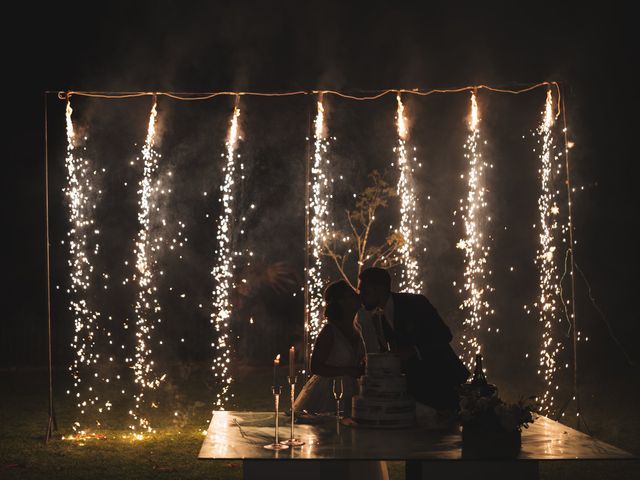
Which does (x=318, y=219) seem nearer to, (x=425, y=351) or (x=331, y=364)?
(x=331, y=364)

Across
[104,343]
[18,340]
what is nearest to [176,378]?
[104,343]

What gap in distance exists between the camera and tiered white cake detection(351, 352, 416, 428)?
4.04 m

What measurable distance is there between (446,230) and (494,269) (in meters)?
3.31

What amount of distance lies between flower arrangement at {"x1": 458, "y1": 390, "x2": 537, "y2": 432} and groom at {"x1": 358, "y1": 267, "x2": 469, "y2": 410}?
0.63m

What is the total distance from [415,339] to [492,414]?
939 millimetres

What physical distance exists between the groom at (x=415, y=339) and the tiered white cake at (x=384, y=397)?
34 centimetres

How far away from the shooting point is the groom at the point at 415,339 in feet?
14.8

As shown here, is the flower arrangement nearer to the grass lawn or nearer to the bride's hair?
the bride's hair

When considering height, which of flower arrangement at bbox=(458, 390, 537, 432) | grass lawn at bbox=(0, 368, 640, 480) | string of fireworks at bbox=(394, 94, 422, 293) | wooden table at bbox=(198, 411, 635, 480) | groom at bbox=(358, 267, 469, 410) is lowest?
grass lawn at bbox=(0, 368, 640, 480)

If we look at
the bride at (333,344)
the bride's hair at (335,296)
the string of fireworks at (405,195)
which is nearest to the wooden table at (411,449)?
the bride at (333,344)

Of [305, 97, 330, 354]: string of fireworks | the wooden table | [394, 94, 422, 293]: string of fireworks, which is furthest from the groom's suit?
[394, 94, 422, 293]: string of fireworks

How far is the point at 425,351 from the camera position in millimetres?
4570

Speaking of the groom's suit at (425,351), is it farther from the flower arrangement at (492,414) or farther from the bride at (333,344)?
the bride at (333,344)

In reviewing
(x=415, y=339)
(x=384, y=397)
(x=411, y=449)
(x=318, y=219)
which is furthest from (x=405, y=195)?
(x=411, y=449)
